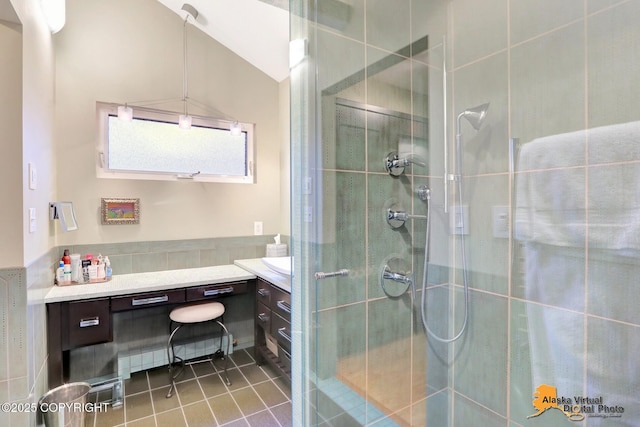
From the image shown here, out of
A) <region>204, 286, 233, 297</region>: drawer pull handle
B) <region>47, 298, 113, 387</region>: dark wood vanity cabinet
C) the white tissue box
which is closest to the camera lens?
<region>47, 298, 113, 387</region>: dark wood vanity cabinet

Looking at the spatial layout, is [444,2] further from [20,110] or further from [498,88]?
[20,110]

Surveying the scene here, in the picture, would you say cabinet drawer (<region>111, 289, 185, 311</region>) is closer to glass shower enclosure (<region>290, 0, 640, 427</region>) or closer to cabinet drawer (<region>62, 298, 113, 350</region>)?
cabinet drawer (<region>62, 298, 113, 350</region>)

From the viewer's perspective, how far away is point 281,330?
2.03m

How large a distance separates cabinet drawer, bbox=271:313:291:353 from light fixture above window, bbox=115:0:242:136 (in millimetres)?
1673

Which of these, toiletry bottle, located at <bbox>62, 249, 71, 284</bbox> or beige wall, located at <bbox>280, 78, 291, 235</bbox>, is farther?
beige wall, located at <bbox>280, 78, 291, 235</bbox>

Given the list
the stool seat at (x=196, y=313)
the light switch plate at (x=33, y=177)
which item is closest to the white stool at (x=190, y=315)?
the stool seat at (x=196, y=313)

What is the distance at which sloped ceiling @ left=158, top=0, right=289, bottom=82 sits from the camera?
2246mm

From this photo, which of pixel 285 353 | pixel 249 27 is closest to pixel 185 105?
pixel 249 27

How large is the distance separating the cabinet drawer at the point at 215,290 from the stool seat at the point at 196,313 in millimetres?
91

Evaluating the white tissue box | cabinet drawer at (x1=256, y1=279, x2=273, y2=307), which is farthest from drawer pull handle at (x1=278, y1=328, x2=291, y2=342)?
the white tissue box

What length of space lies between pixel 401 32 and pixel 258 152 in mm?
1870

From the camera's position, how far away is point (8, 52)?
1342 mm

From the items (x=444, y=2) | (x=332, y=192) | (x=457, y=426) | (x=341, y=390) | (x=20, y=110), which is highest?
(x=444, y=2)

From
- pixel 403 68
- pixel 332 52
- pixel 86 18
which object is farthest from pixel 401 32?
pixel 86 18
